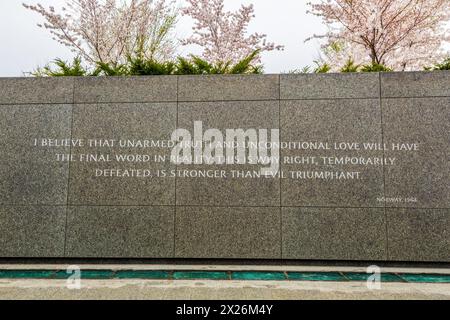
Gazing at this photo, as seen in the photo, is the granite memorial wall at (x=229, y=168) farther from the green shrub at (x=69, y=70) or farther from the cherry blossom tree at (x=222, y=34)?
the cherry blossom tree at (x=222, y=34)

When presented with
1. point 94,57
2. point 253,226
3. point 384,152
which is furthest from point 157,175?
point 94,57

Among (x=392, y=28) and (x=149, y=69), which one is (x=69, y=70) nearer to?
(x=149, y=69)

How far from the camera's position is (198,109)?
6.83 meters

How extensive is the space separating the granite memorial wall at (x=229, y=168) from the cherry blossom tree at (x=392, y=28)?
17.7ft

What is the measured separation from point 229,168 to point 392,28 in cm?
827

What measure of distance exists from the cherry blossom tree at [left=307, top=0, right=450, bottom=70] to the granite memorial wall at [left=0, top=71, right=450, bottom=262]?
17.7 ft

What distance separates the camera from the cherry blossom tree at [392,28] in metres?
11.1

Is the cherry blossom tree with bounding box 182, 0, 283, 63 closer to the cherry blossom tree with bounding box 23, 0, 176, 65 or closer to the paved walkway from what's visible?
the cherry blossom tree with bounding box 23, 0, 176, 65

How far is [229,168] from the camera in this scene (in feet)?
21.8

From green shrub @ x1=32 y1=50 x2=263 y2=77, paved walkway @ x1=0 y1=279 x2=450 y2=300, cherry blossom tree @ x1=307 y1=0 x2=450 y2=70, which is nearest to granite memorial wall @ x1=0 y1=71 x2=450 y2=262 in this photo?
green shrub @ x1=32 y1=50 x2=263 y2=77

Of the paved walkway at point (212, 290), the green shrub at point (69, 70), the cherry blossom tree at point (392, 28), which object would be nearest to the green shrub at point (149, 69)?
the green shrub at point (69, 70)

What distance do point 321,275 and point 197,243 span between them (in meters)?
2.23

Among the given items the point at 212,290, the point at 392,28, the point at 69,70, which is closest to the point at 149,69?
the point at 69,70
